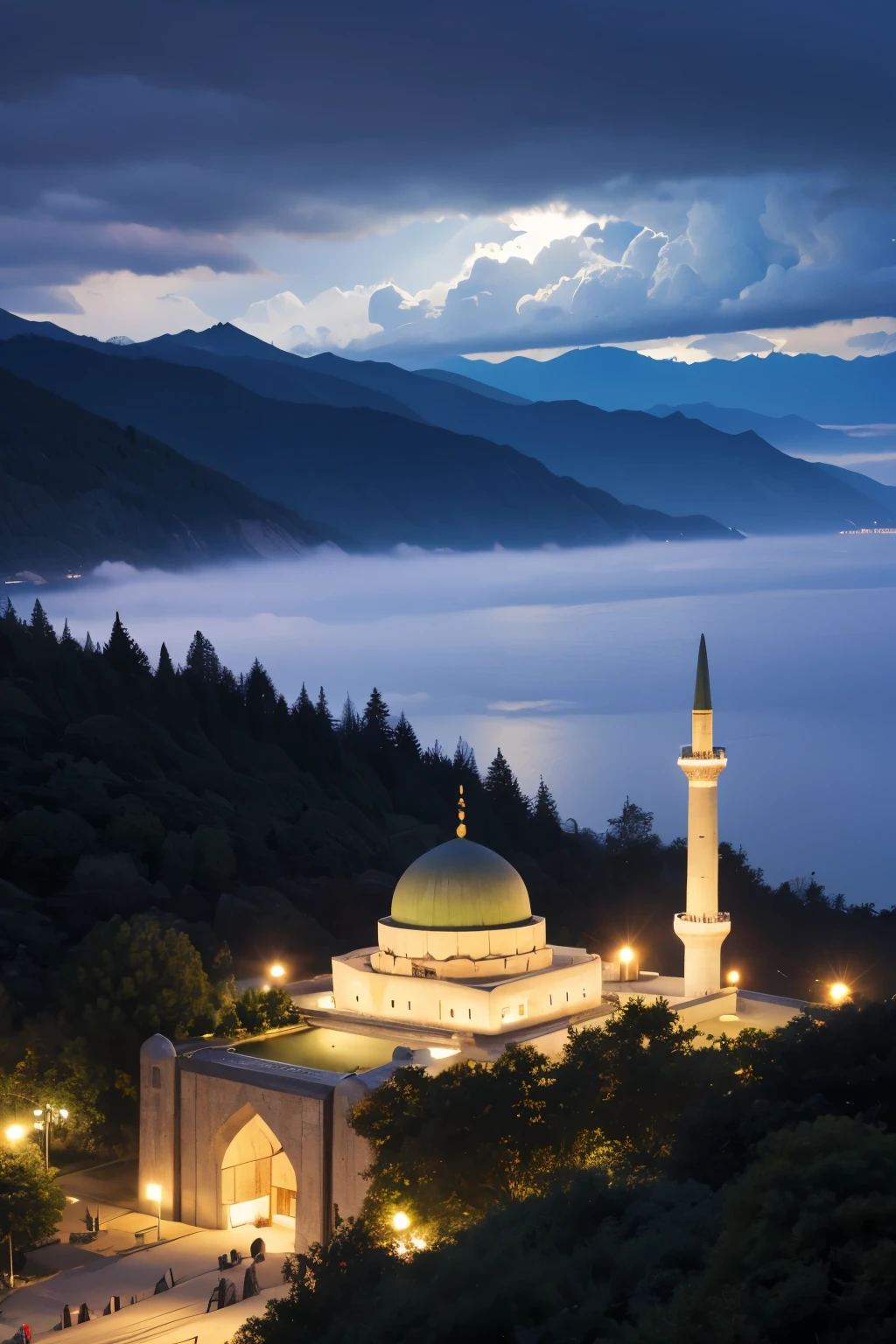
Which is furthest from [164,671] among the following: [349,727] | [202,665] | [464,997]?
[464,997]

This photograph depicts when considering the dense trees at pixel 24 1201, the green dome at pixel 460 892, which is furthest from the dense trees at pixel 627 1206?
the green dome at pixel 460 892

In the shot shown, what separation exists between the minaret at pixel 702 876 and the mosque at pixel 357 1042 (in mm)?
884

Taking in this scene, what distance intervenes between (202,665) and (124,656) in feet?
27.6

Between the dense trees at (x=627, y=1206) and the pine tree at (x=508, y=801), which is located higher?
the dense trees at (x=627, y=1206)

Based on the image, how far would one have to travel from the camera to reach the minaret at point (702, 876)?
50375 mm

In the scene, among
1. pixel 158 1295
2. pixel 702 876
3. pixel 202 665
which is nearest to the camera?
pixel 158 1295

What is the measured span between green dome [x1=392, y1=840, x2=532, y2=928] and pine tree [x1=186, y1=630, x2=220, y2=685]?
87.8 meters

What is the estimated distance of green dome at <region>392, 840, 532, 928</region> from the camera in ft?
146

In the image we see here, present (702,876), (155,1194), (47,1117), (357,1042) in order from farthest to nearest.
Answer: (702,876) → (357,1042) → (47,1117) → (155,1194)

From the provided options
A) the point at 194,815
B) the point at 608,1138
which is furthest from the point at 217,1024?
the point at 194,815

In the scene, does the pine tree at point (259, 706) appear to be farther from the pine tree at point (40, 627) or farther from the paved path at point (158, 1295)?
the paved path at point (158, 1295)

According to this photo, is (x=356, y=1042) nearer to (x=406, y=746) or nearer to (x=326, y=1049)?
(x=326, y=1049)

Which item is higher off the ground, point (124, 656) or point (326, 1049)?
point (124, 656)

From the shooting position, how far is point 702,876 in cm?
5112
